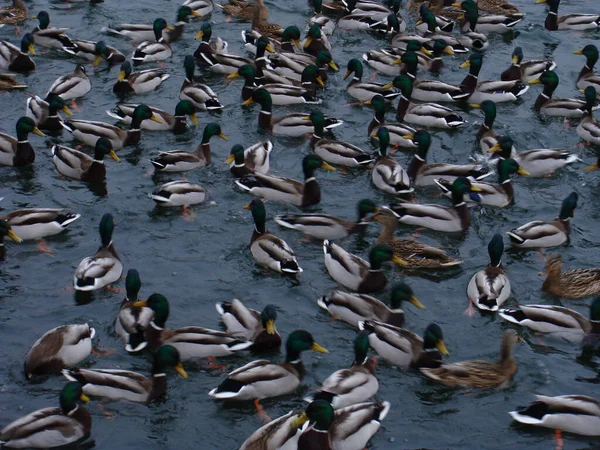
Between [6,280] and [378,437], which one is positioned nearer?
[378,437]

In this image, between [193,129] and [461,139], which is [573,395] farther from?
[193,129]

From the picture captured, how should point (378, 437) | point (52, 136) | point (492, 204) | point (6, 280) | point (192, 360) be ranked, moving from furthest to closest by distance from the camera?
point (52, 136)
point (492, 204)
point (6, 280)
point (192, 360)
point (378, 437)

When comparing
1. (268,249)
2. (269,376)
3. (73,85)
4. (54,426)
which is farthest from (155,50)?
(54,426)

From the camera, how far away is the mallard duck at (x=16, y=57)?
63.2 feet

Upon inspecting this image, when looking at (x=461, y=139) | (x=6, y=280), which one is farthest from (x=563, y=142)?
(x=6, y=280)

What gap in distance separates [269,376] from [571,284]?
15.0 ft

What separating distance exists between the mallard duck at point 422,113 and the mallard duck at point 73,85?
555cm

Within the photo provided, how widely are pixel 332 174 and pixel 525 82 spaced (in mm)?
5257

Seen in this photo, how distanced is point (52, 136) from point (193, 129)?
2.37 meters

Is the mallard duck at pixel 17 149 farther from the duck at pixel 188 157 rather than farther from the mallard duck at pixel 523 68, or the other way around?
the mallard duck at pixel 523 68

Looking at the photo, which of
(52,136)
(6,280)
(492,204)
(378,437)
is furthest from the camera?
(52,136)

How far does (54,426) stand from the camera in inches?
415

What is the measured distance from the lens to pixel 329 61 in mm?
19547

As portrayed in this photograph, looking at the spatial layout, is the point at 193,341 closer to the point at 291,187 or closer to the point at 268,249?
the point at 268,249
